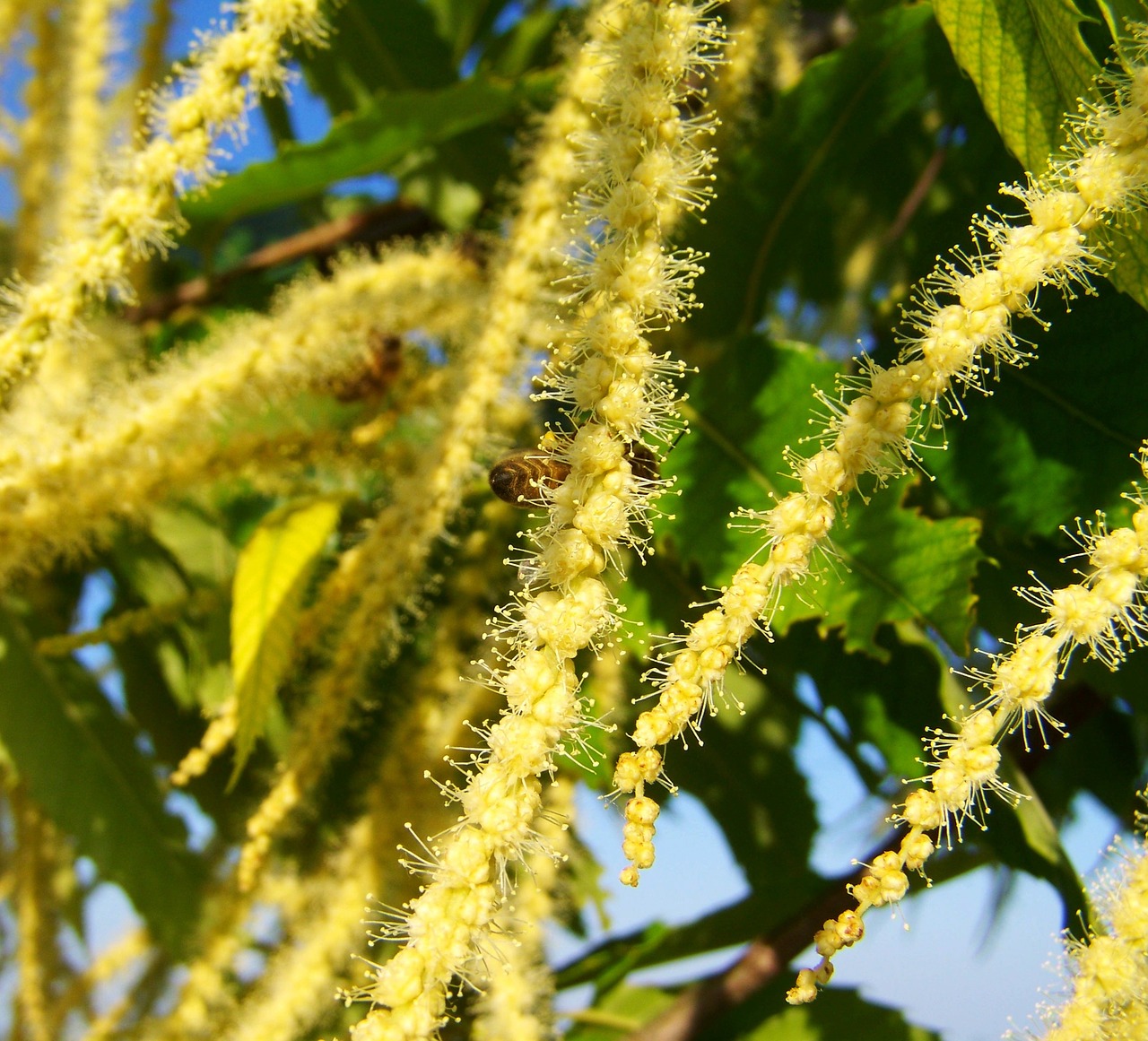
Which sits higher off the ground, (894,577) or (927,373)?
(927,373)

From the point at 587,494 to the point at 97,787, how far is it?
1114 millimetres

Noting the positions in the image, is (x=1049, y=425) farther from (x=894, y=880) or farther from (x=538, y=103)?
(x=538, y=103)

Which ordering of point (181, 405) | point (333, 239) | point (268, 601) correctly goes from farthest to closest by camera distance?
point (333, 239)
point (181, 405)
point (268, 601)

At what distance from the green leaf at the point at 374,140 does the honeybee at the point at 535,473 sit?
2.17 ft

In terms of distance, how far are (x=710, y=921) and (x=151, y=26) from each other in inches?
64.0

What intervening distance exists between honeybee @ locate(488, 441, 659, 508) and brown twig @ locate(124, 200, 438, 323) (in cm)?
105

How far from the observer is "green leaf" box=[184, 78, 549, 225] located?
1386 mm

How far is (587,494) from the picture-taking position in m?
0.70

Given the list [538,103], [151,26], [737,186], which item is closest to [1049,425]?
[737,186]

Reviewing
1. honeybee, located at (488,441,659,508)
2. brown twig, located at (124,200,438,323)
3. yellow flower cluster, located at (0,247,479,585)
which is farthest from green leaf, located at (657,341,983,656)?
brown twig, located at (124,200,438,323)

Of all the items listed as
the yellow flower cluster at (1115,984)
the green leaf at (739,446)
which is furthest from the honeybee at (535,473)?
the yellow flower cluster at (1115,984)

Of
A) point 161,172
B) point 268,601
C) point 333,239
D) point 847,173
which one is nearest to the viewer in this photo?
point 161,172

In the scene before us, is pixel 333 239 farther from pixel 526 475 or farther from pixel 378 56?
pixel 526 475

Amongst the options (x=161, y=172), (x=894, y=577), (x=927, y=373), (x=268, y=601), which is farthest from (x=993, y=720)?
(x=161, y=172)
